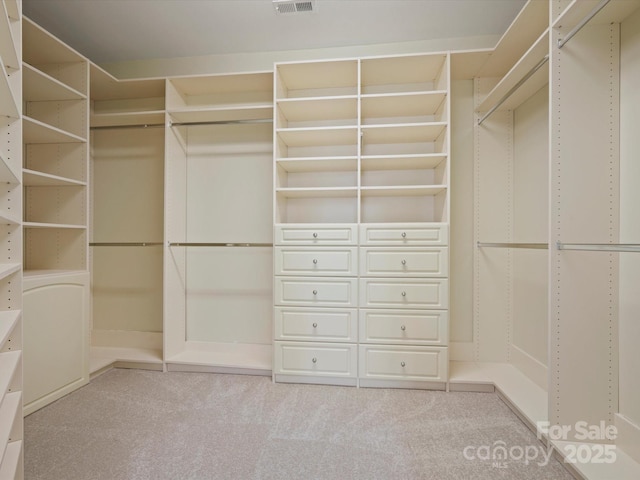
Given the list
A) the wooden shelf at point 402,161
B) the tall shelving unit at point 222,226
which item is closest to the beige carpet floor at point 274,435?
the tall shelving unit at point 222,226

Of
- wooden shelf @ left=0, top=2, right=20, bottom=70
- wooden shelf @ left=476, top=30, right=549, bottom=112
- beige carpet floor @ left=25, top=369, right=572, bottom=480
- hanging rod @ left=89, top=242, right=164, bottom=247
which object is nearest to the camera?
wooden shelf @ left=0, top=2, right=20, bottom=70

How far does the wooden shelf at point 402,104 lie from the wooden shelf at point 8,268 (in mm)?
2125

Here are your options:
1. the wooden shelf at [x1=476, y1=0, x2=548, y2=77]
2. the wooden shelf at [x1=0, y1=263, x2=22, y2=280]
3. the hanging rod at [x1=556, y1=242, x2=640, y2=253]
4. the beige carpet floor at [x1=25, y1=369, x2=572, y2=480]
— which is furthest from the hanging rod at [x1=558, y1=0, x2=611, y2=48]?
the wooden shelf at [x1=0, y1=263, x2=22, y2=280]

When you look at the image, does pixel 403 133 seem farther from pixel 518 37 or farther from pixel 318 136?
pixel 518 37

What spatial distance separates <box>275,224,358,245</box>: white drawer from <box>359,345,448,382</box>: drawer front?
30.6 inches

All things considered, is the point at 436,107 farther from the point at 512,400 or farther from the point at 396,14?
the point at 512,400

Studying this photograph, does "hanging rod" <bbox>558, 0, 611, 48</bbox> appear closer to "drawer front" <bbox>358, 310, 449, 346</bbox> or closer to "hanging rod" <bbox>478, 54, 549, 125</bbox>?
"hanging rod" <bbox>478, 54, 549, 125</bbox>

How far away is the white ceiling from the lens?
7.43 feet

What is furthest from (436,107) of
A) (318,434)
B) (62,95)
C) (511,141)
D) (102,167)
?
(102,167)

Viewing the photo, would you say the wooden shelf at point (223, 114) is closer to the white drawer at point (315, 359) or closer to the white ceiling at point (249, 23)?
the white ceiling at point (249, 23)

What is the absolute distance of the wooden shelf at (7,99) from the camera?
3.29 ft

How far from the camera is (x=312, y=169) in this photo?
8.88ft

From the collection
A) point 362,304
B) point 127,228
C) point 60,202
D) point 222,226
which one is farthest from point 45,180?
point 362,304

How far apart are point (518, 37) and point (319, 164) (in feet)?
5.01
